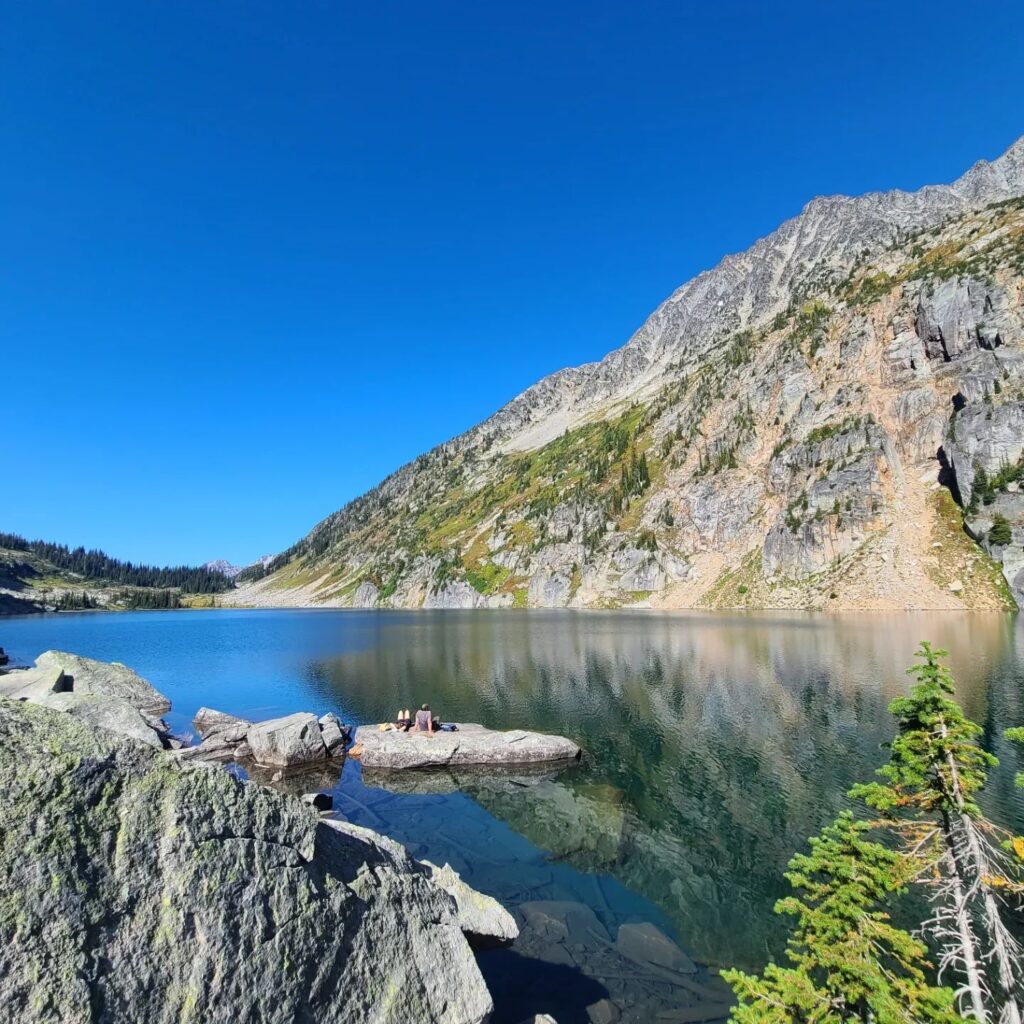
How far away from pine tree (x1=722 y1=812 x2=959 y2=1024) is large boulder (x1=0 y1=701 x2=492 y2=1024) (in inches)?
203

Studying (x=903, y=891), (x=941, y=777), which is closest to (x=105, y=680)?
(x=903, y=891)

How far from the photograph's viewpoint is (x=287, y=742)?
33781mm

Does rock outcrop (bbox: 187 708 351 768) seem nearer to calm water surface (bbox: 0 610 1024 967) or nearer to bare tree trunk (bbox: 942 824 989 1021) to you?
calm water surface (bbox: 0 610 1024 967)

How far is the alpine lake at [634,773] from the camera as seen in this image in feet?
55.2

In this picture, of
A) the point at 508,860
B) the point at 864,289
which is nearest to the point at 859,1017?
the point at 508,860

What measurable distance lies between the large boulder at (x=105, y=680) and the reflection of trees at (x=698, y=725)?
14.4 m

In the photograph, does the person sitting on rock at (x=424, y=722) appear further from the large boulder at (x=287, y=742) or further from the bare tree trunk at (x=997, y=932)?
the bare tree trunk at (x=997, y=932)

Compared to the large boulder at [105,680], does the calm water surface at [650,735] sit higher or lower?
lower

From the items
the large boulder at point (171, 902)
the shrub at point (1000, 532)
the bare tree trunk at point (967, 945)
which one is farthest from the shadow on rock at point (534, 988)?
the shrub at point (1000, 532)

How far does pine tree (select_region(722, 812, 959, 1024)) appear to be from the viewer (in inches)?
346

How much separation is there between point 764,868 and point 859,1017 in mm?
13169

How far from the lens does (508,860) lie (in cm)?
2169

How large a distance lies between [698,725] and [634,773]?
1011 centimetres

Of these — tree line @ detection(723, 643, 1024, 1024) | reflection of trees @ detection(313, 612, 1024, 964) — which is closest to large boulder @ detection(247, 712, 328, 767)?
reflection of trees @ detection(313, 612, 1024, 964)
